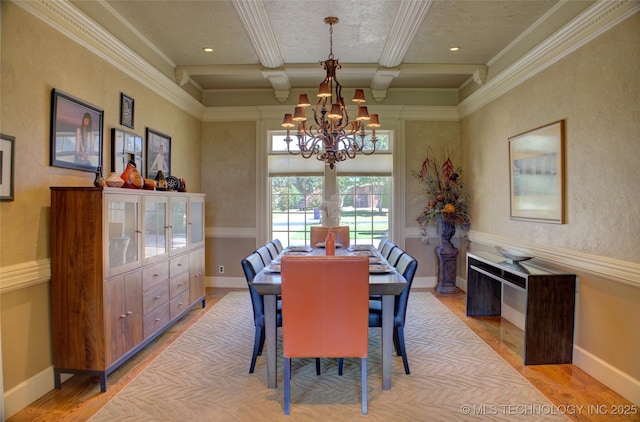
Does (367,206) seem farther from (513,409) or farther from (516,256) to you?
(513,409)

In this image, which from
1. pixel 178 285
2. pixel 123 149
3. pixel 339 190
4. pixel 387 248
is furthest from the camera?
pixel 339 190

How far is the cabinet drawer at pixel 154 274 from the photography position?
304 centimetres

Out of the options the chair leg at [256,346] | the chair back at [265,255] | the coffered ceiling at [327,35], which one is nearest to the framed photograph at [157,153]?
the coffered ceiling at [327,35]

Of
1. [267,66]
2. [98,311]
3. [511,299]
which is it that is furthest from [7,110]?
[511,299]

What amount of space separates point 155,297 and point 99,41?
225cm

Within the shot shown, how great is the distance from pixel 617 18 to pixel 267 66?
3.39 metres

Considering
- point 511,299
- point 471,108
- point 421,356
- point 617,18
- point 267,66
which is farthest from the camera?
point 471,108

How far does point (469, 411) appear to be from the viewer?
7.41 ft

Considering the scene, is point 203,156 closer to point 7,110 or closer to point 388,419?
point 7,110

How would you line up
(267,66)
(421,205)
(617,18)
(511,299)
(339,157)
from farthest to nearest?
(421,205)
(267,66)
(511,299)
(339,157)
(617,18)

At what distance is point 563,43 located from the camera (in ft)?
9.85

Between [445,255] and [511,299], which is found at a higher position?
[445,255]

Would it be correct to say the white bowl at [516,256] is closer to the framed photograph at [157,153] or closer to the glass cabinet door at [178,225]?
the glass cabinet door at [178,225]

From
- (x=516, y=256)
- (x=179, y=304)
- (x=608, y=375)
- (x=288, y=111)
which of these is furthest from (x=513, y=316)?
(x=288, y=111)
